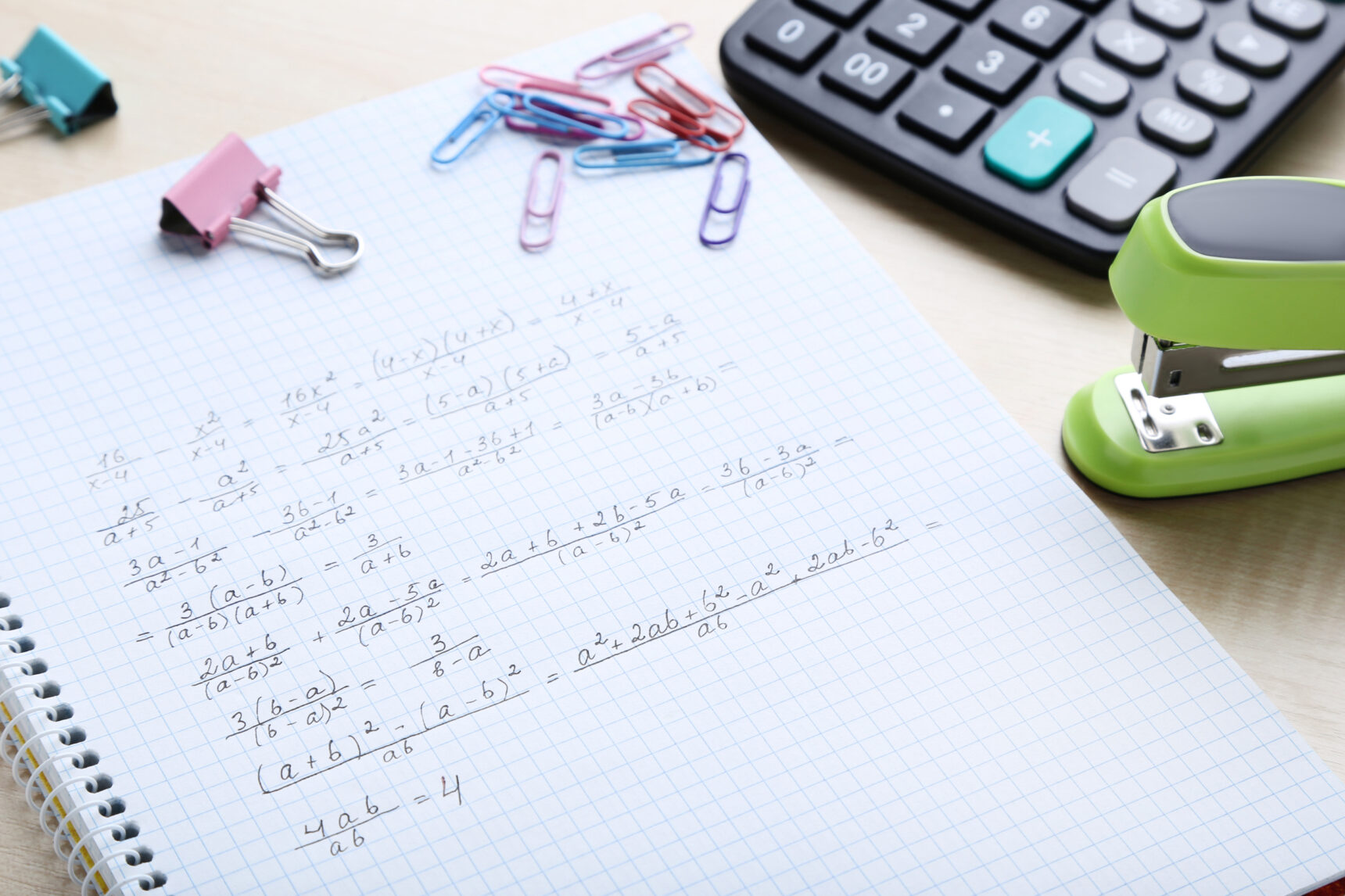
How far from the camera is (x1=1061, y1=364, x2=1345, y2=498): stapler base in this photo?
618mm

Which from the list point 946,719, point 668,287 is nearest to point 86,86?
point 668,287

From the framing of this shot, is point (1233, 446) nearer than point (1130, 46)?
Yes

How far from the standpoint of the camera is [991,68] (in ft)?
2.48

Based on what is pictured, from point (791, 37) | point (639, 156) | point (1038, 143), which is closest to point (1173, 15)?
point (1038, 143)

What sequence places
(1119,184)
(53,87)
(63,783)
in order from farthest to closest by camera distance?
(53,87) → (1119,184) → (63,783)

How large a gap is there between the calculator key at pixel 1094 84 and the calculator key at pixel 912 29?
8cm

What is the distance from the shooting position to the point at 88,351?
0.69 meters

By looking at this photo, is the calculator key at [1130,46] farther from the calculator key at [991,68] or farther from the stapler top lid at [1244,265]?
the stapler top lid at [1244,265]

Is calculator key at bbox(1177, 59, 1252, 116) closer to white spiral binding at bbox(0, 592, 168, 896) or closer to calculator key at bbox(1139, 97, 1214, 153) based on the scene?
calculator key at bbox(1139, 97, 1214, 153)

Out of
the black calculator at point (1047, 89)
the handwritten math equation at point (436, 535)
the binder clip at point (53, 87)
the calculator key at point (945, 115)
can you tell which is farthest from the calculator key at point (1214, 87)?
the binder clip at point (53, 87)

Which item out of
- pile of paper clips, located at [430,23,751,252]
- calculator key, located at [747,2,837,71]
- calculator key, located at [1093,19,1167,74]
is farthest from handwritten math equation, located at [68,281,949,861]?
calculator key, located at [1093,19,1167,74]

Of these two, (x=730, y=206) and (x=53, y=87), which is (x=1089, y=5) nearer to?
(x=730, y=206)

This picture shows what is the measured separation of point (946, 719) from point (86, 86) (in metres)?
0.70

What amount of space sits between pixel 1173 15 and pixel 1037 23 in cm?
9
